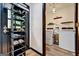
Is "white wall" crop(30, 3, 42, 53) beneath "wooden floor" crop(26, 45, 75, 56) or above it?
above

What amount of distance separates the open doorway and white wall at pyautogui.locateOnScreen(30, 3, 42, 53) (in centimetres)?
9

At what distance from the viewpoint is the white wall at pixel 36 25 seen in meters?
2.21

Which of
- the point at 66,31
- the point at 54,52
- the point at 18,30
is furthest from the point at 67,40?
the point at 18,30

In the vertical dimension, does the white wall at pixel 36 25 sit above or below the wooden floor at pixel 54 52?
above

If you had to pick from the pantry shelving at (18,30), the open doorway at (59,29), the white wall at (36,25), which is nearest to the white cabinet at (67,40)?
the open doorway at (59,29)

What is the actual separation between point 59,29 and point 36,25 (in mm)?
354

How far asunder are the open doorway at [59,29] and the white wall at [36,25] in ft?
0.30

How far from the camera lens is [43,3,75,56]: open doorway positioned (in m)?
2.15

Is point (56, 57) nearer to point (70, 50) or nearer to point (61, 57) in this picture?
point (61, 57)

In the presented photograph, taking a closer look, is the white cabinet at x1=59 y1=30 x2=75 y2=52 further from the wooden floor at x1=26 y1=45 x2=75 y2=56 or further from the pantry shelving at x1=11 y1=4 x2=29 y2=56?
the pantry shelving at x1=11 y1=4 x2=29 y2=56

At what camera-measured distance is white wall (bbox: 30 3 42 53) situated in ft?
7.24

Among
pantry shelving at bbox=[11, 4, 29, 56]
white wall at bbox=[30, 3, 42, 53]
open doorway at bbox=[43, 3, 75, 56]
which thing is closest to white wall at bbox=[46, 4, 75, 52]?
open doorway at bbox=[43, 3, 75, 56]

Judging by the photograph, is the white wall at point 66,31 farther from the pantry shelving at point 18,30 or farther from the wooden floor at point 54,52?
the pantry shelving at point 18,30

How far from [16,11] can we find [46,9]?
0.46 metres
